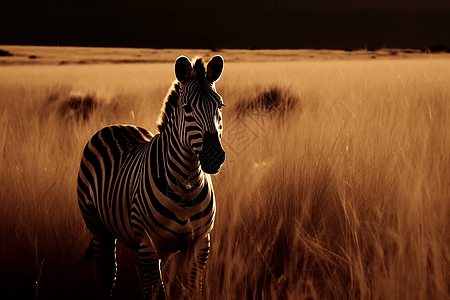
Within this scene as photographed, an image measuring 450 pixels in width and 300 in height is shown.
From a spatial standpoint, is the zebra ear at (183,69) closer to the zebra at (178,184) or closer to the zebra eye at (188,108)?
the zebra at (178,184)

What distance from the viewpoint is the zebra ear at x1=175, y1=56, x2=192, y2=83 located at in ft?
5.25

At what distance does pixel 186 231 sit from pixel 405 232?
998mm

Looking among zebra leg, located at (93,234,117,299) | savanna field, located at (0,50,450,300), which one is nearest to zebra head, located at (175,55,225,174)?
savanna field, located at (0,50,450,300)

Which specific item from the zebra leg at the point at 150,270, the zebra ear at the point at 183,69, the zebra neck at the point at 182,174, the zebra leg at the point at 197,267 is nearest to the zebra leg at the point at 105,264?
the zebra leg at the point at 150,270

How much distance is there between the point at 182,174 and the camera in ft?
5.38

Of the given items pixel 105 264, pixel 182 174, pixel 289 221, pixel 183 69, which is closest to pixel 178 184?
pixel 182 174

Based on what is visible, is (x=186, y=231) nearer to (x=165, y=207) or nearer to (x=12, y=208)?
(x=165, y=207)

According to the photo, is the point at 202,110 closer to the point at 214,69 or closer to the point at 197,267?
the point at 214,69

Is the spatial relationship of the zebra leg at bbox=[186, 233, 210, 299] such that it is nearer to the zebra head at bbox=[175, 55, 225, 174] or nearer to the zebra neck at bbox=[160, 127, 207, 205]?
the zebra neck at bbox=[160, 127, 207, 205]

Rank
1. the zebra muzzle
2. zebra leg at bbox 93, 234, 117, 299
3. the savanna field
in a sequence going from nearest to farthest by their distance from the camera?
1. the zebra muzzle
2. the savanna field
3. zebra leg at bbox 93, 234, 117, 299

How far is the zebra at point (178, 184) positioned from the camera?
60.6 inches

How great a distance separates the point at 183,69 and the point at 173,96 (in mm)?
164

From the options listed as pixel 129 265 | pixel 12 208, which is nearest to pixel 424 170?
pixel 129 265

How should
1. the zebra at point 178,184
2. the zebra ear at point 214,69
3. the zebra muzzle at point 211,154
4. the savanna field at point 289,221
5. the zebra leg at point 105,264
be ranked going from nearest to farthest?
the zebra muzzle at point 211,154 → the zebra at point 178,184 → the zebra ear at point 214,69 → the savanna field at point 289,221 → the zebra leg at point 105,264
